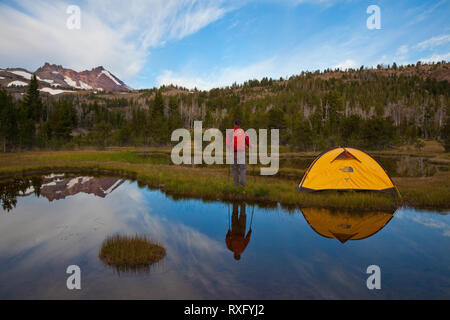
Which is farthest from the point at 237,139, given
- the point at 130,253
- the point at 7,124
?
the point at 7,124

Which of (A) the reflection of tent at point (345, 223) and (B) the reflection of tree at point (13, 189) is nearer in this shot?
(A) the reflection of tent at point (345, 223)

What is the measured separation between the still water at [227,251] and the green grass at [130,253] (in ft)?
0.82

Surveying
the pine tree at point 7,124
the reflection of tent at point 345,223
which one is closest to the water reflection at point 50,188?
the reflection of tent at point 345,223

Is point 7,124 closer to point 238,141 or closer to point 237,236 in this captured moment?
point 238,141

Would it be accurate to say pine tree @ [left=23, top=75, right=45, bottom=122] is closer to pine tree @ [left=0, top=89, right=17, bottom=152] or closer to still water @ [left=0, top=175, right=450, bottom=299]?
pine tree @ [left=0, top=89, right=17, bottom=152]

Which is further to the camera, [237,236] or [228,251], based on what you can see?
[237,236]

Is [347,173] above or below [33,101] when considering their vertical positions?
below

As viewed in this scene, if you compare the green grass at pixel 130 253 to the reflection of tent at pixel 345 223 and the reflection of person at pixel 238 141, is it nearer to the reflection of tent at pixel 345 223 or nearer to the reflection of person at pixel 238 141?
the reflection of tent at pixel 345 223

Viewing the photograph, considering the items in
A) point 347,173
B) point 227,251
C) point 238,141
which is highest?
point 238,141

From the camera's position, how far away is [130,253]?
657 cm

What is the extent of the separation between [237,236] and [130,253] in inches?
133

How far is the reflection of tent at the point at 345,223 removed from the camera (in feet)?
27.6

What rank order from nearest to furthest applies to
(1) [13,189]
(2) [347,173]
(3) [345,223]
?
(3) [345,223], (2) [347,173], (1) [13,189]
